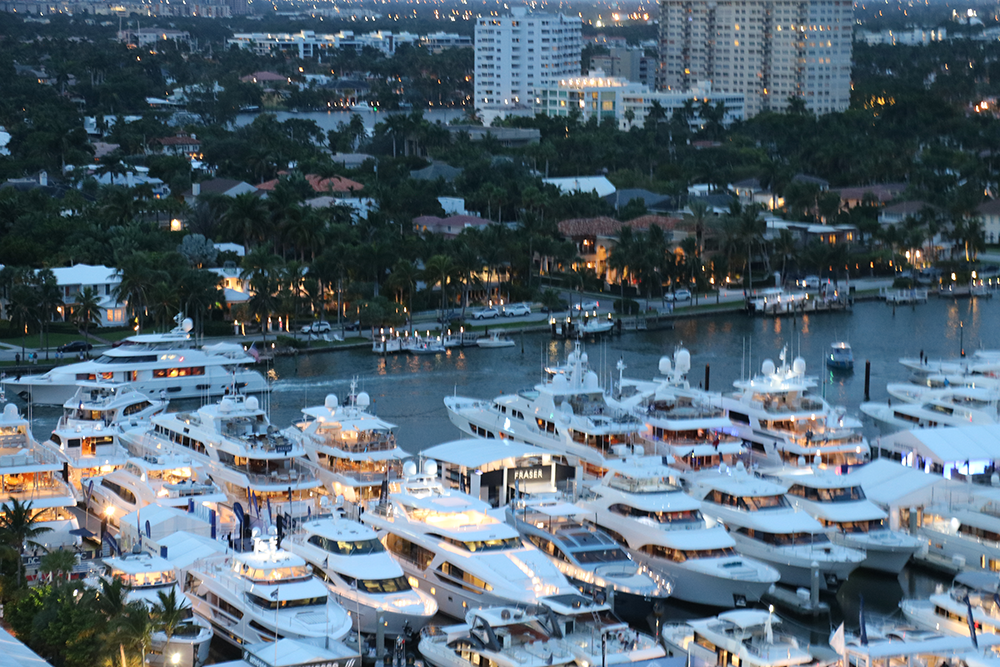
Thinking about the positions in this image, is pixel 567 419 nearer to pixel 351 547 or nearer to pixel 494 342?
pixel 351 547

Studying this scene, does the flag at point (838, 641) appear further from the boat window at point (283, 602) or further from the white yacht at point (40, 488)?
the white yacht at point (40, 488)

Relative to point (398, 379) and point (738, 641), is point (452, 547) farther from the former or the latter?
point (398, 379)

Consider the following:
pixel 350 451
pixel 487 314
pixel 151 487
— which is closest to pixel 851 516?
pixel 350 451

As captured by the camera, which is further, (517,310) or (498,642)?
(517,310)

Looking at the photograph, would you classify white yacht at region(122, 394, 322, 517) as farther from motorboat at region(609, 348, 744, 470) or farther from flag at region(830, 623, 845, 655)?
flag at region(830, 623, 845, 655)

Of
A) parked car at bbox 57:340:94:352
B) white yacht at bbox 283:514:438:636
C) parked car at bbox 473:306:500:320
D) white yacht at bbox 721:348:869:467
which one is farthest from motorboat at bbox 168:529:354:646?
parked car at bbox 473:306:500:320
